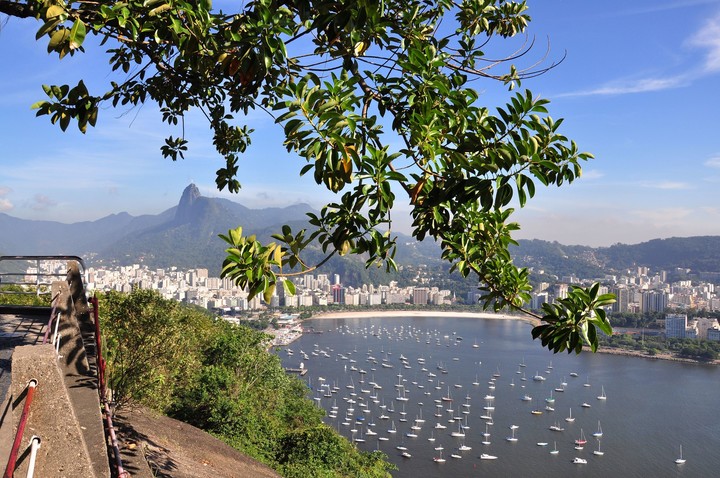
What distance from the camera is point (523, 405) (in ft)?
95.4

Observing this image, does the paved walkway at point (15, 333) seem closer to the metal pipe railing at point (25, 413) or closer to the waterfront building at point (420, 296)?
the metal pipe railing at point (25, 413)

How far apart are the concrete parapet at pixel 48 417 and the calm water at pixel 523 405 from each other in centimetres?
1928

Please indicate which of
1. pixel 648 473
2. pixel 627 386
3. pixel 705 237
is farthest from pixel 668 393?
pixel 705 237

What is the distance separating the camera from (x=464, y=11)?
8.61 ft

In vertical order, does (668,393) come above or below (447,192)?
below

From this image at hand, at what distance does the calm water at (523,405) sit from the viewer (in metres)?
20.8

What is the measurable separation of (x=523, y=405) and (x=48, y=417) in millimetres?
30128

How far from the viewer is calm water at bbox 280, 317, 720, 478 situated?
20.8m

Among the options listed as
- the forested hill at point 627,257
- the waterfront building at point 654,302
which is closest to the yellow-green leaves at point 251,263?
the waterfront building at point 654,302

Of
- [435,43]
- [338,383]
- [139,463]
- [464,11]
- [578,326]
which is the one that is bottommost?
[338,383]

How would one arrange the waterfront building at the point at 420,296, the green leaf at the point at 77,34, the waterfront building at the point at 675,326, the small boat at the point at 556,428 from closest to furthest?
the green leaf at the point at 77,34 < the small boat at the point at 556,428 < the waterfront building at the point at 675,326 < the waterfront building at the point at 420,296

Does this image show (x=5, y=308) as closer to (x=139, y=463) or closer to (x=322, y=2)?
(x=139, y=463)

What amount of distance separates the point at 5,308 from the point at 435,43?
3117 mm

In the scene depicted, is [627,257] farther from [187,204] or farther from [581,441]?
[187,204]
